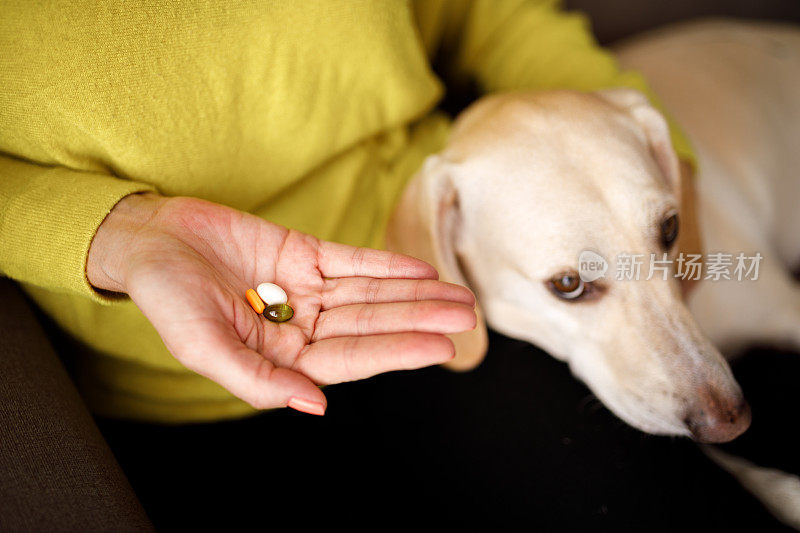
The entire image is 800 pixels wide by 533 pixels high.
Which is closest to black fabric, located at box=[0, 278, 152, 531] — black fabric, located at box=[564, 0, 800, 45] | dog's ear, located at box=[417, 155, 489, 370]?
dog's ear, located at box=[417, 155, 489, 370]

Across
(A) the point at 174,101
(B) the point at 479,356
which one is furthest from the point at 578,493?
(A) the point at 174,101

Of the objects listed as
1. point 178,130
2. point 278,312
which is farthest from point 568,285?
point 178,130

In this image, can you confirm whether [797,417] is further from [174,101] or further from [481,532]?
[174,101]

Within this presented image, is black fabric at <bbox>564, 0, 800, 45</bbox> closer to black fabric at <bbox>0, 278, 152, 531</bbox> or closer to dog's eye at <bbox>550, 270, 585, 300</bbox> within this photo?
dog's eye at <bbox>550, 270, 585, 300</bbox>

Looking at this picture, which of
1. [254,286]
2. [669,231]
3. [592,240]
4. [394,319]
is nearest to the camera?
[394,319]

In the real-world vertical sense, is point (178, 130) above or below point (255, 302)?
above

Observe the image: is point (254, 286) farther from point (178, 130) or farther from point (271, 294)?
point (178, 130)
